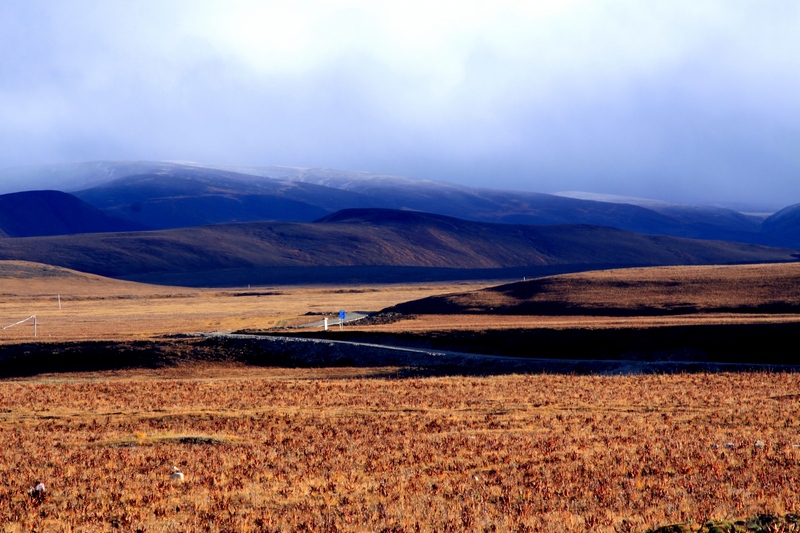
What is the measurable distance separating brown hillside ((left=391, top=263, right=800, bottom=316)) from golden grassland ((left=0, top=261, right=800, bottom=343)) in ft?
0.40

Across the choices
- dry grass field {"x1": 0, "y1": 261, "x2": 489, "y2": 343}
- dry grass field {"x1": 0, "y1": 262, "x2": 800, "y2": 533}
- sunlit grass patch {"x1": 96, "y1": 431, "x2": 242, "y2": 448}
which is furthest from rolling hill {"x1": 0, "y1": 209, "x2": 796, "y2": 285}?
sunlit grass patch {"x1": 96, "y1": 431, "x2": 242, "y2": 448}

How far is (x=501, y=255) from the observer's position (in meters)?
197

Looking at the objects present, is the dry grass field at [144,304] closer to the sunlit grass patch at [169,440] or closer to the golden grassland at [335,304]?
the golden grassland at [335,304]

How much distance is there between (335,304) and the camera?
8394 centimetres

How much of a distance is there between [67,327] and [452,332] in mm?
30213

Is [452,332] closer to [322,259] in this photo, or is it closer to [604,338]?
[604,338]

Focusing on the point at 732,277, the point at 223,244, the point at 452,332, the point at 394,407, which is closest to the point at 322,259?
the point at 223,244

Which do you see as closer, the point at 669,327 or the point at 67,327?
the point at 669,327

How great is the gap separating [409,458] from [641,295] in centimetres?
5330

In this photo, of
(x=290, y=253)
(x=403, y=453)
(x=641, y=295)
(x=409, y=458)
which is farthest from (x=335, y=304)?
(x=290, y=253)

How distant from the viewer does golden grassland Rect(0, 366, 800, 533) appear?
10516 millimetres

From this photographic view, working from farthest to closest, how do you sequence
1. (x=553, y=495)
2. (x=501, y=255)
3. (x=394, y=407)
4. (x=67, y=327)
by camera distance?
(x=501, y=255) → (x=67, y=327) → (x=394, y=407) → (x=553, y=495)

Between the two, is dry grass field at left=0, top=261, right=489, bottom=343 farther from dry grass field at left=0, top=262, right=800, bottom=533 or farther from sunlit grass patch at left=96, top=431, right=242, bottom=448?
sunlit grass patch at left=96, top=431, right=242, bottom=448

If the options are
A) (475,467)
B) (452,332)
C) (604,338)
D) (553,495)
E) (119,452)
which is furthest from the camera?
(452,332)
